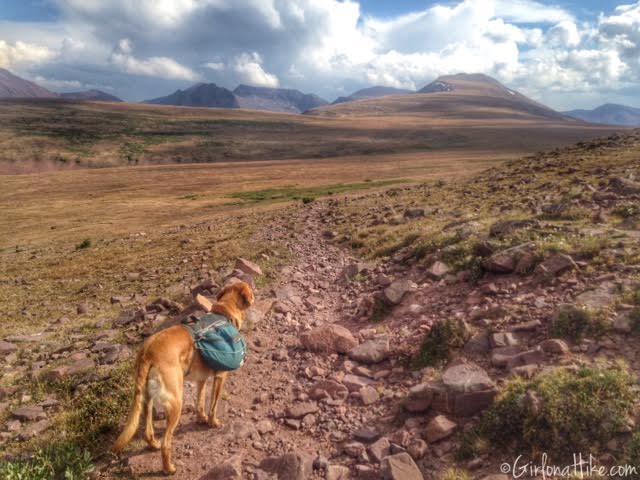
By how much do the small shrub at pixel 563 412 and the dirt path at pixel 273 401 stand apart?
177 cm

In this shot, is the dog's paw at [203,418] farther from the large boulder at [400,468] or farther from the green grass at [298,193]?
the green grass at [298,193]

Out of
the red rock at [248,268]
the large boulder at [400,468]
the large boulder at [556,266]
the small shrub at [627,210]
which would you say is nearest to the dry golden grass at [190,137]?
the red rock at [248,268]

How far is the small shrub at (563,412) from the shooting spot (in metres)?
4.04

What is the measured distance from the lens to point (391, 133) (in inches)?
5241

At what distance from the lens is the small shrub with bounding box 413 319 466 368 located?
622 centimetres

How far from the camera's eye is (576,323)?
566cm

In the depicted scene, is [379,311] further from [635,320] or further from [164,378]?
[164,378]

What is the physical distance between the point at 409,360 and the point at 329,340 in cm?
151

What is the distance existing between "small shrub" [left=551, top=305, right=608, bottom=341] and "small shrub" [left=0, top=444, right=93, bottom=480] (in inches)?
246

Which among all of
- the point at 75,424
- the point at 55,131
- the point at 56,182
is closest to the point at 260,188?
the point at 56,182

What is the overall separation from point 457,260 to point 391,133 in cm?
13053

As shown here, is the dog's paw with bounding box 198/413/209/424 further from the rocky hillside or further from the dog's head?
the dog's head

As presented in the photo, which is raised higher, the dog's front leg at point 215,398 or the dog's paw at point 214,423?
the dog's front leg at point 215,398

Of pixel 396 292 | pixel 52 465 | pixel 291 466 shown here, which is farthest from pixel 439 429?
pixel 52 465
